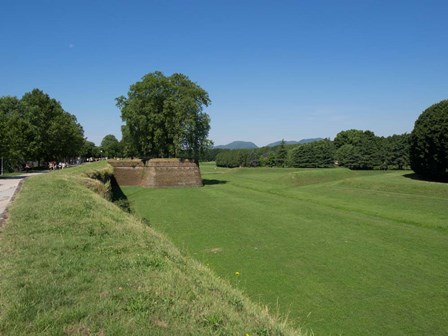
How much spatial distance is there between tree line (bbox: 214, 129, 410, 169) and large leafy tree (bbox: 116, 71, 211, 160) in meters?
29.9

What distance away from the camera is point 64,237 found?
23.5 ft

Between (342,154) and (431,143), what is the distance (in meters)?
42.8

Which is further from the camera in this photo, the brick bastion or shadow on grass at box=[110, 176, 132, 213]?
the brick bastion

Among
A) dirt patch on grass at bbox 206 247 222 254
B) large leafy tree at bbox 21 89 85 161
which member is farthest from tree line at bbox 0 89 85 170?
dirt patch on grass at bbox 206 247 222 254

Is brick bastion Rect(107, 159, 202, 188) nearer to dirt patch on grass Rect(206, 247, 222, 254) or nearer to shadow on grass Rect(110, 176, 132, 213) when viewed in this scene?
shadow on grass Rect(110, 176, 132, 213)

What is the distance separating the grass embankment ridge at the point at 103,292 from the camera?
3850mm

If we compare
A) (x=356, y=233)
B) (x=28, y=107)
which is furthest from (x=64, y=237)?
(x=28, y=107)

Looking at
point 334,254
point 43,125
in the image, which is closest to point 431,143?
point 334,254

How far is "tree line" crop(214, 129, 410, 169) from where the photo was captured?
57184 mm

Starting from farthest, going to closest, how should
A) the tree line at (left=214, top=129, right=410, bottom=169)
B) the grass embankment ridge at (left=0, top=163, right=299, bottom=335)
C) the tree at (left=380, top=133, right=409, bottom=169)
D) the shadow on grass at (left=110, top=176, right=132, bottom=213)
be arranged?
the tree line at (left=214, top=129, right=410, bottom=169)
the tree at (left=380, top=133, right=409, bottom=169)
the shadow on grass at (left=110, top=176, right=132, bottom=213)
the grass embankment ridge at (left=0, top=163, right=299, bottom=335)

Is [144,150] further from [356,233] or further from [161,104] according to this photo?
[356,233]

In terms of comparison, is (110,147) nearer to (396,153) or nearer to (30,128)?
(30,128)

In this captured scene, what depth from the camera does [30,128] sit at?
4228cm

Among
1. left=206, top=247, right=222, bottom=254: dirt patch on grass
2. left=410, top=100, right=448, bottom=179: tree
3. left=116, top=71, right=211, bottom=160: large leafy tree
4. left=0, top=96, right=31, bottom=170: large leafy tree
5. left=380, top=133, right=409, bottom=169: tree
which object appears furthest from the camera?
left=380, top=133, right=409, bottom=169: tree
